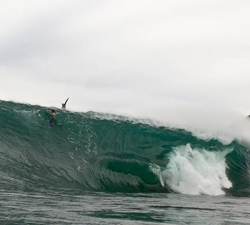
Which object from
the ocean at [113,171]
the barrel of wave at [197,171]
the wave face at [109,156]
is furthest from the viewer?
the barrel of wave at [197,171]

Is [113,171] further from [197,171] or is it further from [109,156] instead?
[197,171]

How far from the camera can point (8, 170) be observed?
14.0 m

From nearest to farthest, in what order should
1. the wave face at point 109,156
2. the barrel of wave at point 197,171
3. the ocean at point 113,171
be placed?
the ocean at point 113,171 < the wave face at point 109,156 < the barrel of wave at point 197,171

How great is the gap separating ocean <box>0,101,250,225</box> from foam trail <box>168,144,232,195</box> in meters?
0.04

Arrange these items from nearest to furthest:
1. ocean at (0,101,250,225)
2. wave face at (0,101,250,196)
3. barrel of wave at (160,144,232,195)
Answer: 1. ocean at (0,101,250,225)
2. wave face at (0,101,250,196)
3. barrel of wave at (160,144,232,195)

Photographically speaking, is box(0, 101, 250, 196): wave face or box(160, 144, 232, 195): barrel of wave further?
box(160, 144, 232, 195): barrel of wave

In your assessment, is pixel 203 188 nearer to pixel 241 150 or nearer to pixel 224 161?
pixel 224 161

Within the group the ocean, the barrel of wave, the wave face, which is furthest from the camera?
the barrel of wave

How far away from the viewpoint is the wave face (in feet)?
49.2

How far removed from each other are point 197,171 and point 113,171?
3905mm

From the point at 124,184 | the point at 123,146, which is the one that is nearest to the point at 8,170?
the point at 124,184

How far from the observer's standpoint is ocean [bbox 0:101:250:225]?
28.6ft

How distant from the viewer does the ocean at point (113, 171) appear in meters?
8.72

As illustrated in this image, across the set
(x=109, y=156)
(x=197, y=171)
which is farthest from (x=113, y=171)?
(x=197, y=171)
